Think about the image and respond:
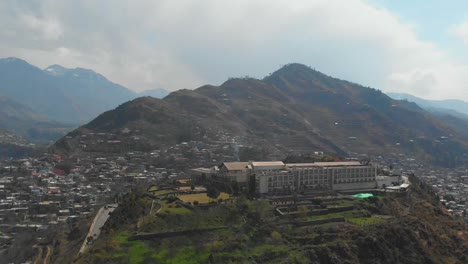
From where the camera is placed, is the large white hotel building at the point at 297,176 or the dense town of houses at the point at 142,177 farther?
the dense town of houses at the point at 142,177

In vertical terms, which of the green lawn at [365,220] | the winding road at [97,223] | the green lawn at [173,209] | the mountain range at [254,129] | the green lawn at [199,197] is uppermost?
the mountain range at [254,129]

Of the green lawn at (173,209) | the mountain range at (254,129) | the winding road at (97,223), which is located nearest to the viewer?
the green lawn at (173,209)

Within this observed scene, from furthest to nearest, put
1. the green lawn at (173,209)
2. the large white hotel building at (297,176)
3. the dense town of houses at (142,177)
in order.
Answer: the dense town of houses at (142,177) < the large white hotel building at (297,176) < the green lawn at (173,209)

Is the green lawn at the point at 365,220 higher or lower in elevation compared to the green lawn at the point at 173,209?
lower

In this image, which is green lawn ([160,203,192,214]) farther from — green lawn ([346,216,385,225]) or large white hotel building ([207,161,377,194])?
green lawn ([346,216,385,225])

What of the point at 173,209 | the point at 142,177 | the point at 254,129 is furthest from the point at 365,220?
the point at 254,129

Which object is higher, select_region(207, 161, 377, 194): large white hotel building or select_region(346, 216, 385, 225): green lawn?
select_region(207, 161, 377, 194): large white hotel building

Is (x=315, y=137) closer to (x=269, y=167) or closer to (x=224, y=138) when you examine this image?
(x=224, y=138)

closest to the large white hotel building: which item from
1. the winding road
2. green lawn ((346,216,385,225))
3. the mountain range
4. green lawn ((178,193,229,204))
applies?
green lawn ((178,193,229,204))

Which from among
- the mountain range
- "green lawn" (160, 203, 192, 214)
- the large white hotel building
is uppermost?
the mountain range

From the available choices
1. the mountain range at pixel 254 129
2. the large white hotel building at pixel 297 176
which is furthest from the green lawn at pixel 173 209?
the mountain range at pixel 254 129

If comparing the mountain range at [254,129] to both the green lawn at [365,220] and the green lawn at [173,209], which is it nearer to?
the green lawn at [173,209]
